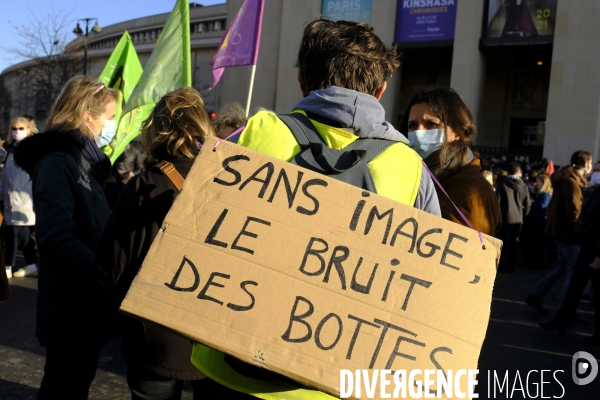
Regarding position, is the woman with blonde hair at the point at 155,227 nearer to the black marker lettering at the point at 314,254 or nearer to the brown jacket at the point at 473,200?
the black marker lettering at the point at 314,254

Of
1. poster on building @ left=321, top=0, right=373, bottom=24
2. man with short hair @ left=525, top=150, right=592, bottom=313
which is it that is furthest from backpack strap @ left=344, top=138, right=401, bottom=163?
poster on building @ left=321, top=0, right=373, bottom=24

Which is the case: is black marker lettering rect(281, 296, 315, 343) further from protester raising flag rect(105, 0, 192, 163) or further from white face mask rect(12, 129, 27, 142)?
white face mask rect(12, 129, 27, 142)

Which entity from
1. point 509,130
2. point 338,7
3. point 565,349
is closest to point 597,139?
point 509,130

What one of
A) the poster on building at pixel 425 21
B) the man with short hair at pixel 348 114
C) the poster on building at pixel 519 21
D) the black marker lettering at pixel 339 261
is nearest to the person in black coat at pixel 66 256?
the man with short hair at pixel 348 114

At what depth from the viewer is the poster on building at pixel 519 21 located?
24.4m

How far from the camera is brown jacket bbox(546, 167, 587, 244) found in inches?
277

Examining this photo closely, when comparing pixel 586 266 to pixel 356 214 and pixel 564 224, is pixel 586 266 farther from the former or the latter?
pixel 356 214

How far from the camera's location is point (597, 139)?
23.2 m

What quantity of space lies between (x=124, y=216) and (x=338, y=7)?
2820cm

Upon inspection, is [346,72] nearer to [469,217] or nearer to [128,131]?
[469,217]

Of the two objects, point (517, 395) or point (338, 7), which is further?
point (338, 7)

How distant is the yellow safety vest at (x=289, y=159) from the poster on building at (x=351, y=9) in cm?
2761

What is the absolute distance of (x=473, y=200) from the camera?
2.91 metres

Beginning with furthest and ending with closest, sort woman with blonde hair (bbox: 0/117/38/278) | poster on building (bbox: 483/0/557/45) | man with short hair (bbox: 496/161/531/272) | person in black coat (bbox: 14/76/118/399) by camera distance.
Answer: poster on building (bbox: 483/0/557/45) → man with short hair (bbox: 496/161/531/272) → woman with blonde hair (bbox: 0/117/38/278) → person in black coat (bbox: 14/76/118/399)
